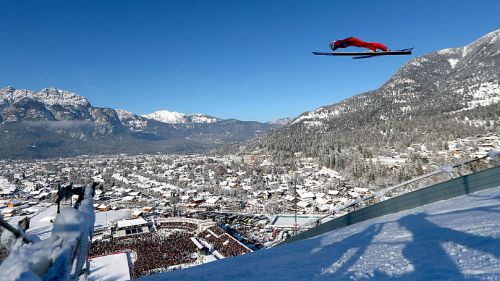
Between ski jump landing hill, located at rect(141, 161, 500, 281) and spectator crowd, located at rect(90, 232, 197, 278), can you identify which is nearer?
ski jump landing hill, located at rect(141, 161, 500, 281)

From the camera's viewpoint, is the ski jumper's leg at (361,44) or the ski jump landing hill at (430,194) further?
the ski jump landing hill at (430,194)

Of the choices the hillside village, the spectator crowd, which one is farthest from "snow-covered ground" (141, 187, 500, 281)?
the hillside village

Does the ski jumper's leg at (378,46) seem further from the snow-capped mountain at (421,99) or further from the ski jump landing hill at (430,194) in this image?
the snow-capped mountain at (421,99)

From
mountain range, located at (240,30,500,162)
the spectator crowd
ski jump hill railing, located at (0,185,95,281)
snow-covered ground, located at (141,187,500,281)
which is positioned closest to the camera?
ski jump hill railing, located at (0,185,95,281)

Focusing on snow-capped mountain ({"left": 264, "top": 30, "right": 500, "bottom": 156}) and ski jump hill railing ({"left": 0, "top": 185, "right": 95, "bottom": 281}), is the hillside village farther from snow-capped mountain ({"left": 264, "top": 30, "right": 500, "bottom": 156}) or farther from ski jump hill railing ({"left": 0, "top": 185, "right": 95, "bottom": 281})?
ski jump hill railing ({"left": 0, "top": 185, "right": 95, "bottom": 281})

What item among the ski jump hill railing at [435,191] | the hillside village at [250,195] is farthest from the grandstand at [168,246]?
the ski jump hill railing at [435,191]

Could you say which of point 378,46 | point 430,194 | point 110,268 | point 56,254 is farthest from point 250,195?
point 56,254
